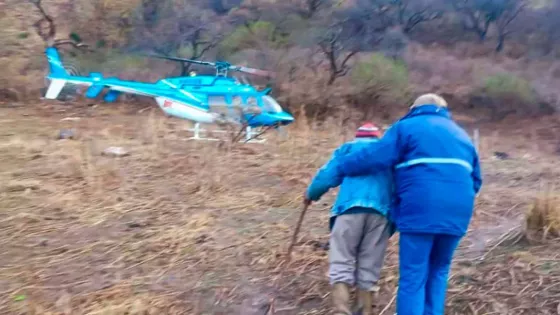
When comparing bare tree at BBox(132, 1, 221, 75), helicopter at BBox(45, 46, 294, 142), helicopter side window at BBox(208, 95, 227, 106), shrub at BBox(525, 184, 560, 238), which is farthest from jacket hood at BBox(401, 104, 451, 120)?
bare tree at BBox(132, 1, 221, 75)

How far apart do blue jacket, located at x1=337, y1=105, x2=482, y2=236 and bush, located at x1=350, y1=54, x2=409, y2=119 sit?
13581 mm

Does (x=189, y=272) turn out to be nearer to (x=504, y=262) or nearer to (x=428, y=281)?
(x=428, y=281)

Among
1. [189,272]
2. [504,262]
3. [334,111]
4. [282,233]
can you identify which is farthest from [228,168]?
[334,111]

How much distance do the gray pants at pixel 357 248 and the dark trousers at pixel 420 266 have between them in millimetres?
268

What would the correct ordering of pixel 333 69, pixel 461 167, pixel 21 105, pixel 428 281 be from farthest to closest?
1. pixel 333 69
2. pixel 21 105
3. pixel 428 281
4. pixel 461 167

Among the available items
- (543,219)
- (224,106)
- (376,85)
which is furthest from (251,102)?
(543,219)

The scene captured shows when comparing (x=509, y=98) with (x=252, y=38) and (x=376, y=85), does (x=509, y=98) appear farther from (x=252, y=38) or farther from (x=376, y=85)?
(x=252, y=38)

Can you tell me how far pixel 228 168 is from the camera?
9023 millimetres

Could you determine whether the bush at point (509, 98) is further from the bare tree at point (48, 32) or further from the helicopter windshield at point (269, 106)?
the bare tree at point (48, 32)

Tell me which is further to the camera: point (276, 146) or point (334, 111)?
point (334, 111)

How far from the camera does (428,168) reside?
4.07 metres

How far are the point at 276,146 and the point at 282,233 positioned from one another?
174 inches

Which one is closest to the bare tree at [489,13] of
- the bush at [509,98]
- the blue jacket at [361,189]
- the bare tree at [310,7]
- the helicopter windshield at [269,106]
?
the bush at [509,98]

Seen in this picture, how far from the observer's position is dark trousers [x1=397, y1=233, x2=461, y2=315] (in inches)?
163
